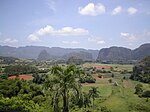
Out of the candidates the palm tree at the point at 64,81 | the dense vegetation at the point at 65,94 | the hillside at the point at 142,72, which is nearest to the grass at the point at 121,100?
the dense vegetation at the point at 65,94

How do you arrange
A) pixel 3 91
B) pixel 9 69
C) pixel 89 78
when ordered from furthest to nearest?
pixel 9 69 < pixel 89 78 < pixel 3 91

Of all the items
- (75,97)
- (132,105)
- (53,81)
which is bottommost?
(132,105)

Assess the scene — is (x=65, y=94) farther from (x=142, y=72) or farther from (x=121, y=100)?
(x=142, y=72)

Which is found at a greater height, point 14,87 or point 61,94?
point 61,94

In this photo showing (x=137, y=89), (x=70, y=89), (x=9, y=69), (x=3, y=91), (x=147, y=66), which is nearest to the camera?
(x=70, y=89)

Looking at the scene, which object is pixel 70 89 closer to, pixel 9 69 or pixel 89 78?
pixel 89 78

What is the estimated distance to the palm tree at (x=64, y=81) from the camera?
21188mm

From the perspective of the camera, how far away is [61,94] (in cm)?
2139

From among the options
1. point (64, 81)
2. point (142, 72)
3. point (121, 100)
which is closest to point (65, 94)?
point (64, 81)

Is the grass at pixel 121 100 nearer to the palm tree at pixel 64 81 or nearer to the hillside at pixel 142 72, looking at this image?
the hillside at pixel 142 72

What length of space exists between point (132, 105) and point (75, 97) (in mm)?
40785

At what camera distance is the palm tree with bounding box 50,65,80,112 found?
2119cm

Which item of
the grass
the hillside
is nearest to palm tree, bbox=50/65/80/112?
the grass

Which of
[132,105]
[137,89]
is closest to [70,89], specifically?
[132,105]
